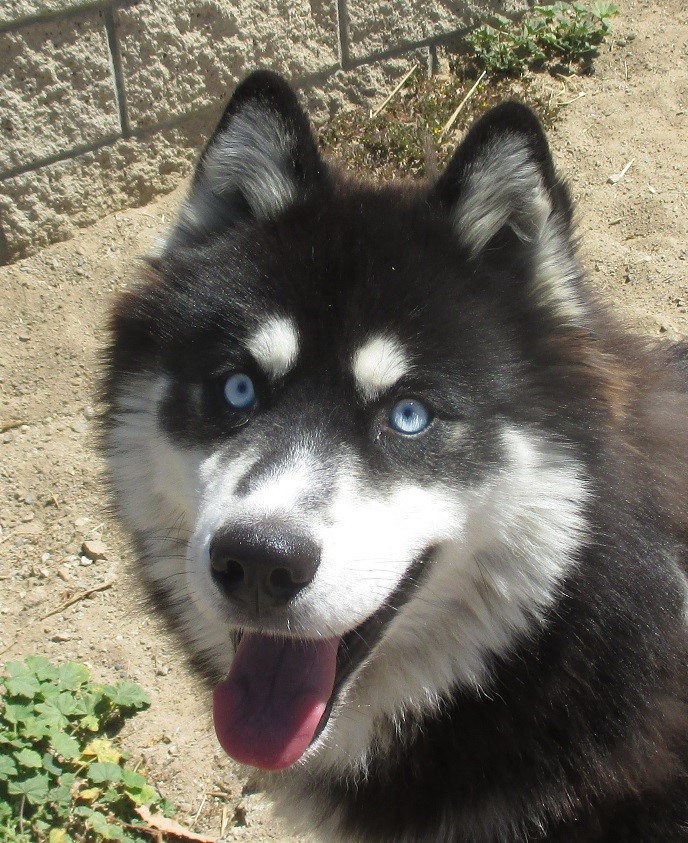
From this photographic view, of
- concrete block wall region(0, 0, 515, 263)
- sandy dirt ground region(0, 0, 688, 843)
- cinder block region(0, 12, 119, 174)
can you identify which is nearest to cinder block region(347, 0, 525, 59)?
concrete block wall region(0, 0, 515, 263)

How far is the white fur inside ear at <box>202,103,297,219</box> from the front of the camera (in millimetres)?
2160

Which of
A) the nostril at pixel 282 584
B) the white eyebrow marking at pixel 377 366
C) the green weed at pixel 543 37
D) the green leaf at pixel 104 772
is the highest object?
the green weed at pixel 543 37

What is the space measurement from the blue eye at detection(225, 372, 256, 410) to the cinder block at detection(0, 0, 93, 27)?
99.7 inches

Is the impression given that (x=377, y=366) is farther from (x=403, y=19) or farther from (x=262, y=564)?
(x=403, y=19)

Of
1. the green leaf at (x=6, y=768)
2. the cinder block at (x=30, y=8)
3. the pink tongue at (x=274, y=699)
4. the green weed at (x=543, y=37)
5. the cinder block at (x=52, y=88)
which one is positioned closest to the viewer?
the pink tongue at (x=274, y=699)

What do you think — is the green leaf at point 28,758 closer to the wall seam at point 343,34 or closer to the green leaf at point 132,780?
the green leaf at point 132,780

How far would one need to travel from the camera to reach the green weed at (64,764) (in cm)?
259

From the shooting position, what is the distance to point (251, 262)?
211 centimetres

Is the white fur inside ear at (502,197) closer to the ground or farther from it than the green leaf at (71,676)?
farther from it

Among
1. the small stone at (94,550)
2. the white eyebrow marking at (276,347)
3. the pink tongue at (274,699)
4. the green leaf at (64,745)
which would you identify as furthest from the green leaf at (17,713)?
the white eyebrow marking at (276,347)

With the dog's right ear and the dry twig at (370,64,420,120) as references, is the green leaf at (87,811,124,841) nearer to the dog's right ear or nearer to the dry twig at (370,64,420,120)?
the dog's right ear

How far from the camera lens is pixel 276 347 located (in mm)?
1949

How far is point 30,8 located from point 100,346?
1.42 metres

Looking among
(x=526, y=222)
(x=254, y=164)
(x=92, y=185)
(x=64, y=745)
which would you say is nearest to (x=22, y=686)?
(x=64, y=745)
